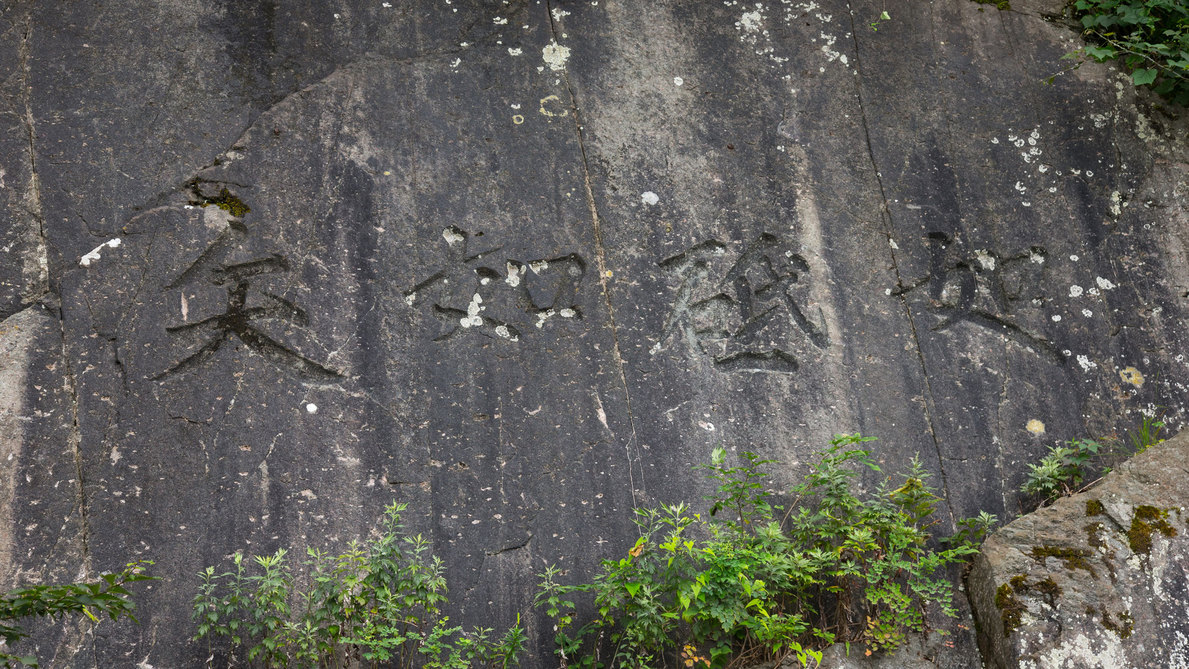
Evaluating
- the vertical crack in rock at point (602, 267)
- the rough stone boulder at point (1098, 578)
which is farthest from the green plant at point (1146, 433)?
the vertical crack in rock at point (602, 267)

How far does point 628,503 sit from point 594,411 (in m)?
0.32

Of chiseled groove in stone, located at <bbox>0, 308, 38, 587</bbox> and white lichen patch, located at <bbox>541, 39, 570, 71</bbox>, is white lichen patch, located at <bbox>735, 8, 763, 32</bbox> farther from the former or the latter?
chiseled groove in stone, located at <bbox>0, 308, 38, 587</bbox>

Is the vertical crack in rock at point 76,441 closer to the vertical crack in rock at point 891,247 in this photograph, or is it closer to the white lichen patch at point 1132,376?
the vertical crack in rock at point 891,247

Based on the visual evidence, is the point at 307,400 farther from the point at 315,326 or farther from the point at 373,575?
the point at 373,575

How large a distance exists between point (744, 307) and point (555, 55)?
3.93 ft

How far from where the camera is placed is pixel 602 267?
3.26 meters

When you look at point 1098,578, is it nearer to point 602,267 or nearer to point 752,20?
point 602,267

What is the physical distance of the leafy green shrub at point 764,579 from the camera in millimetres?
2602

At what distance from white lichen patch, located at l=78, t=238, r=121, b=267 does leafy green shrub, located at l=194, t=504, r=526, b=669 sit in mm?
1050

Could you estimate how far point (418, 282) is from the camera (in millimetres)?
3107

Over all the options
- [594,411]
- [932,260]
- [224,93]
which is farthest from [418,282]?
[932,260]

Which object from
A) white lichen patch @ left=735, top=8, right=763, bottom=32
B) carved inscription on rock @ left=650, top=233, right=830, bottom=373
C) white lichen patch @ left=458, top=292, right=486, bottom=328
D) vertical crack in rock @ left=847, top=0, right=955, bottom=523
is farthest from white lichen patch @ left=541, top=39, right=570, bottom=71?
vertical crack in rock @ left=847, top=0, right=955, bottom=523

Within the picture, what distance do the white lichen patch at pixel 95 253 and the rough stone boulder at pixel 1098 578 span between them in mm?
2933

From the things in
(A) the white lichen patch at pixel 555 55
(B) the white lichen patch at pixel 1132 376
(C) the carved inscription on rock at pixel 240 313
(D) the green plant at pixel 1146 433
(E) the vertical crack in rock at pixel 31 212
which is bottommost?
(D) the green plant at pixel 1146 433
